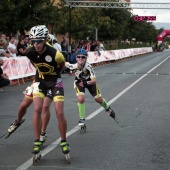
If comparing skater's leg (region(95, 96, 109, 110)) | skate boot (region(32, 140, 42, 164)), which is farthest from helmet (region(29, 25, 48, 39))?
skater's leg (region(95, 96, 109, 110))

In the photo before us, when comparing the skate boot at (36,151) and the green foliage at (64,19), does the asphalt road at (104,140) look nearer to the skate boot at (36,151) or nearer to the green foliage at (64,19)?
the skate boot at (36,151)

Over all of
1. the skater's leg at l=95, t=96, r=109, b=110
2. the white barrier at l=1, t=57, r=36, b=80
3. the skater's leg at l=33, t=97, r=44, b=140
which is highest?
the skater's leg at l=33, t=97, r=44, b=140

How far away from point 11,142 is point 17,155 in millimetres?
1054

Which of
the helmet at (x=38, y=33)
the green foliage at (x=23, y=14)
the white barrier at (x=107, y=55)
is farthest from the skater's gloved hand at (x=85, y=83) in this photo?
the white barrier at (x=107, y=55)

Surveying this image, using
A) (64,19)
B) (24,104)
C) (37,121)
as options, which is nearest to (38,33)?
(37,121)

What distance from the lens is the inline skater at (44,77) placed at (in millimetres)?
6586

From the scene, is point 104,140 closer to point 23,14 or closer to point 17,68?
point 17,68

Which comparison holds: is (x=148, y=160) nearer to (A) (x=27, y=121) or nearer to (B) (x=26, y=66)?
(A) (x=27, y=121)

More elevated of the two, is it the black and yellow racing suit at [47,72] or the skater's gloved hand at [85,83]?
the black and yellow racing suit at [47,72]

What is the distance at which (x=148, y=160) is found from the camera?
676 cm

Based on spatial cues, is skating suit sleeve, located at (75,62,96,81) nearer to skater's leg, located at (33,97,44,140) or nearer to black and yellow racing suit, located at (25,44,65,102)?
black and yellow racing suit, located at (25,44,65,102)

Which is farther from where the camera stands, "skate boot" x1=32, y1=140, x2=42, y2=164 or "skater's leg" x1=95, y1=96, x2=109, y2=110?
"skater's leg" x1=95, y1=96, x2=109, y2=110

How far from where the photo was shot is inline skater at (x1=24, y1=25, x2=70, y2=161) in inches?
259

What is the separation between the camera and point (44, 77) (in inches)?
279
